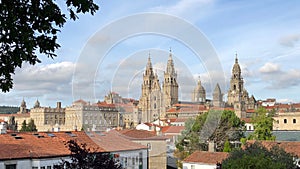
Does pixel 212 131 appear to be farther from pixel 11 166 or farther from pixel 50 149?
pixel 11 166

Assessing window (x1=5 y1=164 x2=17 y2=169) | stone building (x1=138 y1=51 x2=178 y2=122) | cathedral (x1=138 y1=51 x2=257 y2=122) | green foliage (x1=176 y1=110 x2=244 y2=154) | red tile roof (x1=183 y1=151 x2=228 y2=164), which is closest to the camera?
window (x1=5 y1=164 x2=17 y2=169)

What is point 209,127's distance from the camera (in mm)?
65875

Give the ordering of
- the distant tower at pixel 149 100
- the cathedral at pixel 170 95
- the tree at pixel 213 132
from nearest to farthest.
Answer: the tree at pixel 213 132 → the cathedral at pixel 170 95 → the distant tower at pixel 149 100

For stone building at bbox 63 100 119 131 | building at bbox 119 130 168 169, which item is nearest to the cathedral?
stone building at bbox 63 100 119 131

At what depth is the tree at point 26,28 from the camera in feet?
29.1

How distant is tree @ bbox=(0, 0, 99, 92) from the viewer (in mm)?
8883

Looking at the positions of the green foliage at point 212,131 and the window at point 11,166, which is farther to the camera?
the green foliage at point 212,131

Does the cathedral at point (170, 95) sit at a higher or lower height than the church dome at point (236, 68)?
lower

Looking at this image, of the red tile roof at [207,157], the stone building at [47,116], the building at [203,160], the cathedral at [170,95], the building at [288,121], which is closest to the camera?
the building at [203,160]

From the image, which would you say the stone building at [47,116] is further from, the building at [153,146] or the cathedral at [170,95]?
the building at [153,146]

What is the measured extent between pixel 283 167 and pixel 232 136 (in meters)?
40.0

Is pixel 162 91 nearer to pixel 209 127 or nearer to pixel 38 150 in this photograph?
pixel 209 127

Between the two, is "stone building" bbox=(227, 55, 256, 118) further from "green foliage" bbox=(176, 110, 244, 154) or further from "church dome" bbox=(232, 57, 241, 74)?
"green foliage" bbox=(176, 110, 244, 154)

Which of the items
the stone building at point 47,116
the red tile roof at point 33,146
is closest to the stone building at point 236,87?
the stone building at point 47,116
